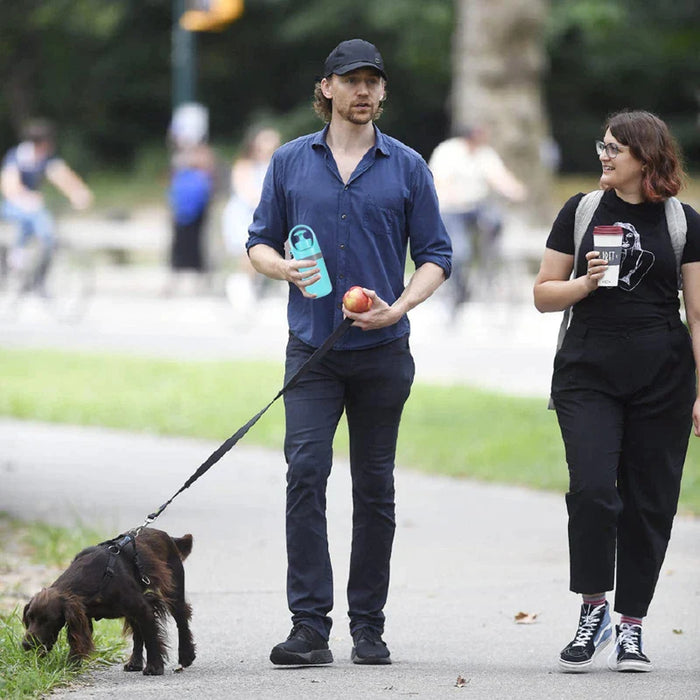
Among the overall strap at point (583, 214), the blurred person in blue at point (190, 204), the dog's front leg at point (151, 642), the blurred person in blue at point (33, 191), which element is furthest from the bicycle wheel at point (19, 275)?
the overall strap at point (583, 214)

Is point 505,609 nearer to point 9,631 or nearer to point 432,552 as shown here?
point 432,552

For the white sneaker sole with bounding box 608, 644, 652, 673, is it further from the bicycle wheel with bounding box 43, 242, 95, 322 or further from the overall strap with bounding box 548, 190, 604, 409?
the bicycle wheel with bounding box 43, 242, 95, 322

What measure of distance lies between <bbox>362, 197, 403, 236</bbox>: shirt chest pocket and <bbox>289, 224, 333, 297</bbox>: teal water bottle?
0.18 metres

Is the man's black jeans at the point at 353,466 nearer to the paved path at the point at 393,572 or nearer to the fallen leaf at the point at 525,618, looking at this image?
the paved path at the point at 393,572

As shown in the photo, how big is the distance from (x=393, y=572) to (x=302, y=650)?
212 cm

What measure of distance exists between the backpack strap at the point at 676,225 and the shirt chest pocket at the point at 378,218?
0.87 m

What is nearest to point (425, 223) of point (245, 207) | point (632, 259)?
point (632, 259)

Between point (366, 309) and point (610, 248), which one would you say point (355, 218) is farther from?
point (610, 248)

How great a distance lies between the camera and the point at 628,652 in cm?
540

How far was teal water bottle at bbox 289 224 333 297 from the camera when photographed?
5.30 metres

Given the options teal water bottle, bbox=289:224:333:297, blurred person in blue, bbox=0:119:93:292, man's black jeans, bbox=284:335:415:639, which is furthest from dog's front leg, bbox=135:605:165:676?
blurred person in blue, bbox=0:119:93:292

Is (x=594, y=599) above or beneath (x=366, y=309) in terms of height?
beneath

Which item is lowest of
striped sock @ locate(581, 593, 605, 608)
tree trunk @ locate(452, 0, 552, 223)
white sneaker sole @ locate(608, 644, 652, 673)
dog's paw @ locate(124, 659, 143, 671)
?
dog's paw @ locate(124, 659, 143, 671)

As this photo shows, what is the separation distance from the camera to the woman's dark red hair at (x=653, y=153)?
524 cm
